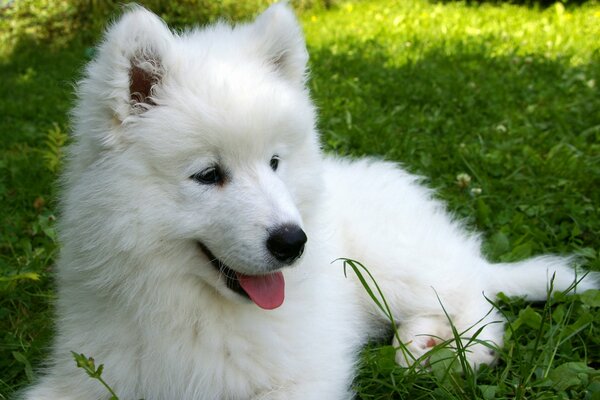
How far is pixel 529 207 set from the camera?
3842 millimetres

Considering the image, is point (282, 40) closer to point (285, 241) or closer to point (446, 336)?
point (285, 241)

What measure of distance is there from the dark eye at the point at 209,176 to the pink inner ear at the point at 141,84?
32 centimetres

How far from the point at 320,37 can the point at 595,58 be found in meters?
4.43

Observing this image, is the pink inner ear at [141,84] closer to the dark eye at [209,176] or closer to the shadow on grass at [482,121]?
the dark eye at [209,176]

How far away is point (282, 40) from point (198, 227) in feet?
2.79

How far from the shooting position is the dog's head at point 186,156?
6.41 ft

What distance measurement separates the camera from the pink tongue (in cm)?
213

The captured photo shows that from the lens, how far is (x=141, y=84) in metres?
2.08

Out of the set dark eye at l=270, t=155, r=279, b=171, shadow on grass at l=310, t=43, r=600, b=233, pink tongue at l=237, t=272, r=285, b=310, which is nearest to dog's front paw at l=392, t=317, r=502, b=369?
pink tongue at l=237, t=272, r=285, b=310

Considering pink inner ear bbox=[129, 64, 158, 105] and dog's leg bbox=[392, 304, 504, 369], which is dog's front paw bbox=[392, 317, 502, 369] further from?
pink inner ear bbox=[129, 64, 158, 105]

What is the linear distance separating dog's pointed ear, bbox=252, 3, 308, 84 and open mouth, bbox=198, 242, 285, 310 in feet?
2.64

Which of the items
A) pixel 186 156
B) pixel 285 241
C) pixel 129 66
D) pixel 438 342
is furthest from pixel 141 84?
pixel 438 342

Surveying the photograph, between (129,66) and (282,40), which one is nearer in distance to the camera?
(129,66)

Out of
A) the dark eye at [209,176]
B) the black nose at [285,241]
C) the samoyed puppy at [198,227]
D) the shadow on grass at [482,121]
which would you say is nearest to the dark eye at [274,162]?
the samoyed puppy at [198,227]
